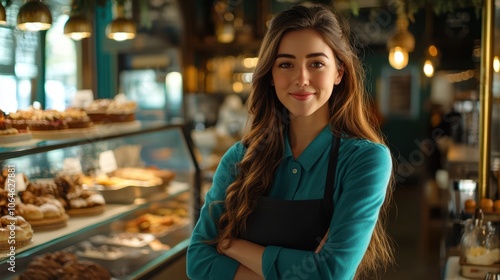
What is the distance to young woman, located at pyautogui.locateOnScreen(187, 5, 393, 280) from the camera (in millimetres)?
1725

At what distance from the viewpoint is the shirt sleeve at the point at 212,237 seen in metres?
1.85

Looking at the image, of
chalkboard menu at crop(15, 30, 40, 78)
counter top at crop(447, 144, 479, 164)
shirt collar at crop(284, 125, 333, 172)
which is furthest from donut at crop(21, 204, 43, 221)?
counter top at crop(447, 144, 479, 164)

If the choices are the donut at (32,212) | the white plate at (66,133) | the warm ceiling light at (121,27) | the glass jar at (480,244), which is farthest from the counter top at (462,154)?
the donut at (32,212)

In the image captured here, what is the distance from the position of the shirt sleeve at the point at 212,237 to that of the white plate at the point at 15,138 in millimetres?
1052

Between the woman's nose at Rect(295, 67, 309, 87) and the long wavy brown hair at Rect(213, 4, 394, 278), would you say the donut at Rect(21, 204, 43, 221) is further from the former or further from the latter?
the woman's nose at Rect(295, 67, 309, 87)

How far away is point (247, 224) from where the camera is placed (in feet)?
6.29

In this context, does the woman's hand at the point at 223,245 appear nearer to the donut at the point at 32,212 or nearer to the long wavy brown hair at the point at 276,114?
the long wavy brown hair at the point at 276,114

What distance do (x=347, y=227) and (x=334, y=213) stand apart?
8cm

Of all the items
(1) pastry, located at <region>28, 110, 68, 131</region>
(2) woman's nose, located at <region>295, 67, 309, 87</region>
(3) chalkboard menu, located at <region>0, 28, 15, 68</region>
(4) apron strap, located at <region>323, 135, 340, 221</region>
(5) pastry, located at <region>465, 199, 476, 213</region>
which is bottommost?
(5) pastry, located at <region>465, 199, 476, 213</region>

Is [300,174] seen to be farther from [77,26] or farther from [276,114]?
[77,26]

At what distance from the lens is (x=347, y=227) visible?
1689 mm

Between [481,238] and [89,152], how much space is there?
2202 mm

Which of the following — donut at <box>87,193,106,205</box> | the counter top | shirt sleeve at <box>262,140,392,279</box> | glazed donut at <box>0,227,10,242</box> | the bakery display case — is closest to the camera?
shirt sleeve at <box>262,140,392,279</box>

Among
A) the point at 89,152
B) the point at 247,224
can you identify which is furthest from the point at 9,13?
the point at 247,224
